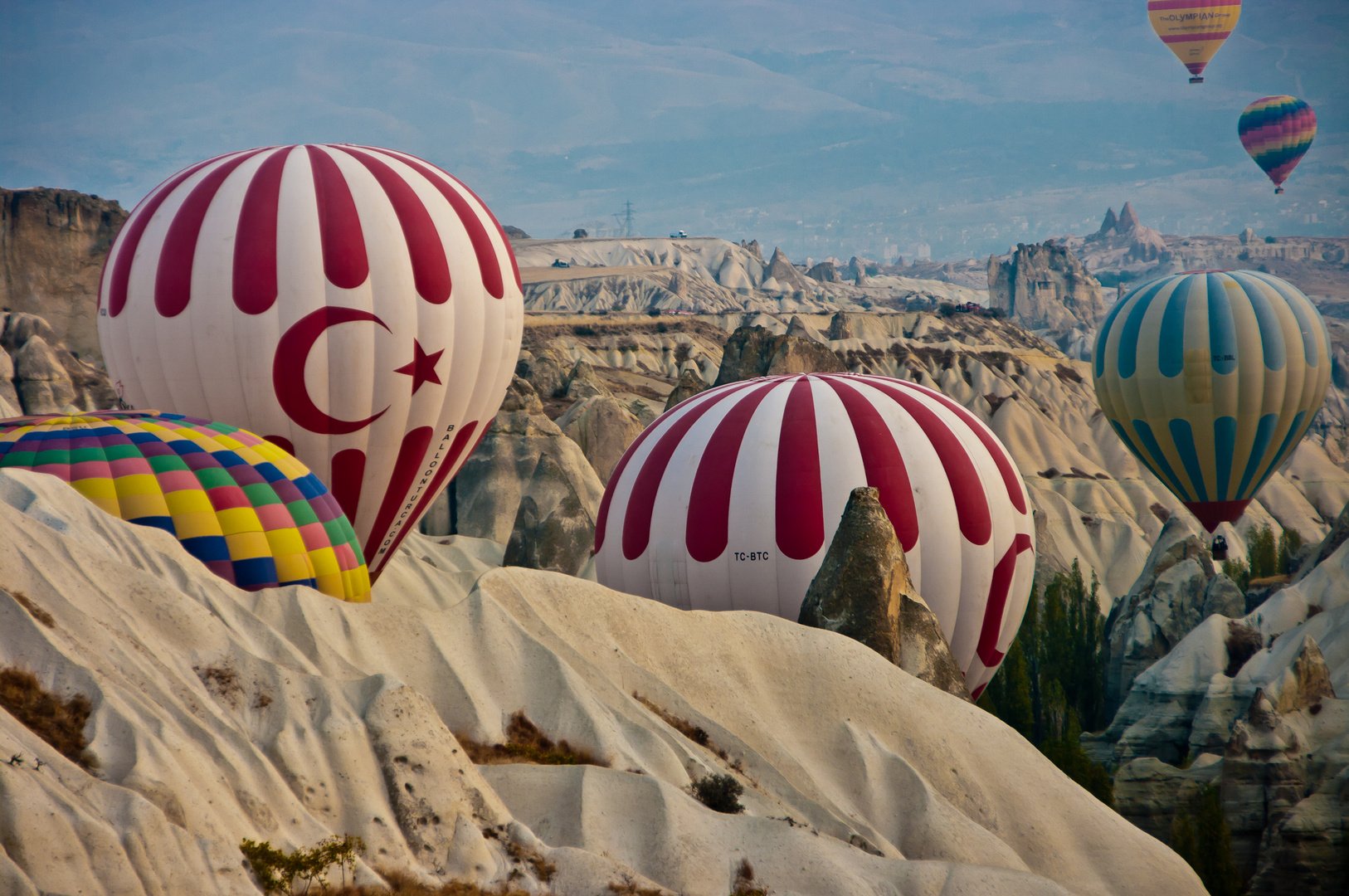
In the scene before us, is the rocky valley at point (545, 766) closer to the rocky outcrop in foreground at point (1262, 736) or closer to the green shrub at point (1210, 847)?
the rocky outcrop in foreground at point (1262, 736)

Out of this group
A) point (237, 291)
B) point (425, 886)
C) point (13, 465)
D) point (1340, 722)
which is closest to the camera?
point (425, 886)

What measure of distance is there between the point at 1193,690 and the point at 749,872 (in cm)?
2147

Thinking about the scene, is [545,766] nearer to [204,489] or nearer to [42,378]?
[204,489]

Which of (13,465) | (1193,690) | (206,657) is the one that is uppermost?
(13,465)

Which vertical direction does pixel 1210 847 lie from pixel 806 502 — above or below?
below

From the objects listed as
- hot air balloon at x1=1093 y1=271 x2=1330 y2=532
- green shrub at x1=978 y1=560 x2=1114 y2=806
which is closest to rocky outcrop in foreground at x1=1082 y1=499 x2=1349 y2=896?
green shrub at x1=978 y1=560 x2=1114 y2=806

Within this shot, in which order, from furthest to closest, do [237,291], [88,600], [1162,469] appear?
1. [1162,469]
2. [237,291]
3. [88,600]

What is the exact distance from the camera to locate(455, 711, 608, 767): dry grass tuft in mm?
12531

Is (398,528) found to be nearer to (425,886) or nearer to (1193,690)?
(425,886)

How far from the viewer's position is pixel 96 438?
14.2 metres

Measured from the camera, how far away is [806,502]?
18250mm

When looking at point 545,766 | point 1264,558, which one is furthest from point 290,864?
point 1264,558

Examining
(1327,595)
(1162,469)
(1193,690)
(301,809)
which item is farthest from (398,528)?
(1162,469)

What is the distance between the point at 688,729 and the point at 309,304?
9.79 meters
